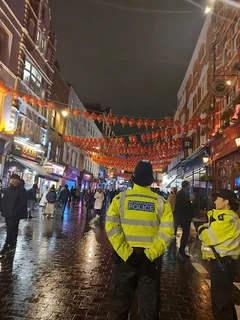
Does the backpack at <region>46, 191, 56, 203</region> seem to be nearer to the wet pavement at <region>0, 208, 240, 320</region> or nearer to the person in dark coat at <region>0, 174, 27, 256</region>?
the wet pavement at <region>0, 208, 240, 320</region>

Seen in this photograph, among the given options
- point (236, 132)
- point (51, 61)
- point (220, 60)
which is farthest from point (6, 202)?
point (51, 61)

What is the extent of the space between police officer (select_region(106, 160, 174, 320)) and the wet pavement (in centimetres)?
116

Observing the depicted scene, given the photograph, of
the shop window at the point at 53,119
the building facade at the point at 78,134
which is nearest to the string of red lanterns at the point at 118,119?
the shop window at the point at 53,119

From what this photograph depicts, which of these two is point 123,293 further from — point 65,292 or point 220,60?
point 220,60

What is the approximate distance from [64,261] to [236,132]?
368 inches

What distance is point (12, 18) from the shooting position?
59.3 feet

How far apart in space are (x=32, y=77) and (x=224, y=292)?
21596 millimetres

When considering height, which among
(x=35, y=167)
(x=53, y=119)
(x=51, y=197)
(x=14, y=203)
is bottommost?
(x=14, y=203)

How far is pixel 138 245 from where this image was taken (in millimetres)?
2941

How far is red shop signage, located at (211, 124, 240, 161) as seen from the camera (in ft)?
40.7

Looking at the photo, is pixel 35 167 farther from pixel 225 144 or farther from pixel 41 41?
pixel 225 144

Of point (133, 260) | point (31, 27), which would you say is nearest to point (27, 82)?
point (31, 27)

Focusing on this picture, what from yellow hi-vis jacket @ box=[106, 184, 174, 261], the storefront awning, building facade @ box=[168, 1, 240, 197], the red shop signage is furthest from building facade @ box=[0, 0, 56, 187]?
yellow hi-vis jacket @ box=[106, 184, 174, 261]

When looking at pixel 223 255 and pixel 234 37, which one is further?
pixel 234 37
